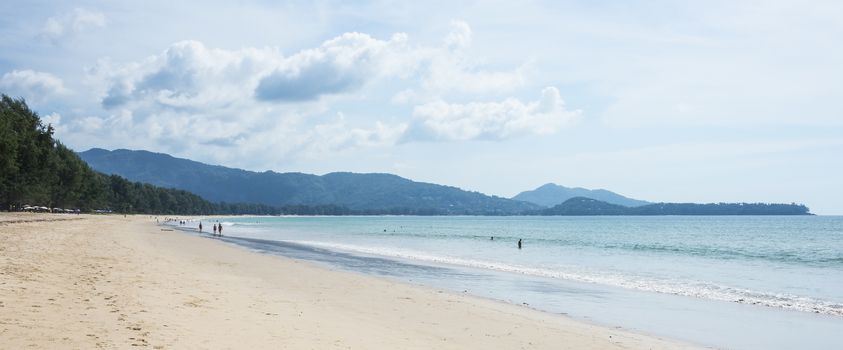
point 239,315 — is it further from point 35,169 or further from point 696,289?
point 35,169

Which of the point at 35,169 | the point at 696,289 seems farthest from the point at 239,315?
the point at 35,169

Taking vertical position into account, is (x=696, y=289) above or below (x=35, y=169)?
below

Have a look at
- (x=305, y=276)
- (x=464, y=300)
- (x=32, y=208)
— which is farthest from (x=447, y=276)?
(x=32, y=208)

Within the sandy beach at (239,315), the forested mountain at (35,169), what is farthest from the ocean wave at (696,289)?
the forested mountain at (35,169)

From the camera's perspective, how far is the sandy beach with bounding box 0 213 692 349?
9.01m

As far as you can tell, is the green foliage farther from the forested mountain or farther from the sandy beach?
the sandy beach

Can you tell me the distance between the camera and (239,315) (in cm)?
1209

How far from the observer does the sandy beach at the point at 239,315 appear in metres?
9.01

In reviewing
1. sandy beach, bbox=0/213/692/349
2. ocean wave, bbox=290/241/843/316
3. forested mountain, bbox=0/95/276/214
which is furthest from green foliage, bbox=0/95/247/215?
ocean wave, bbox=290/241/843/316

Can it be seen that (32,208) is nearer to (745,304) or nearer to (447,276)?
(447,276)

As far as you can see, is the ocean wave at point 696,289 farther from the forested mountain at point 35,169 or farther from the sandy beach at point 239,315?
the forested mountain at point 35,169

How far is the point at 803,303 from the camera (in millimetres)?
20391

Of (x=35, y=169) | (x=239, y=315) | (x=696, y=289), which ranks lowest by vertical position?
(x=696, y=289)

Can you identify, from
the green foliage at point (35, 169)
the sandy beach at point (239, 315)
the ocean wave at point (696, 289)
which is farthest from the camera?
the green foliage at point (35, 169)
